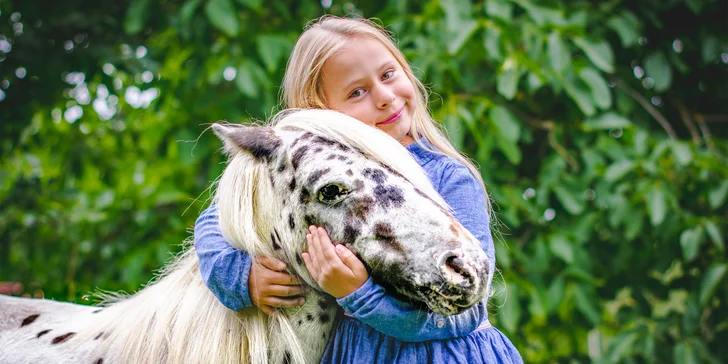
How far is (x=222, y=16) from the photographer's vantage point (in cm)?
298

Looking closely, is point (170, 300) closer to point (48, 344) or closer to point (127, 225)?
A: point (48, 344)

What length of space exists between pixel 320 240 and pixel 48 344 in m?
0.99

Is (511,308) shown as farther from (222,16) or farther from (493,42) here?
(222,16)

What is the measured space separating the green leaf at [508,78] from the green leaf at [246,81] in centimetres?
113

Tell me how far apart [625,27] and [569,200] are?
0.97 metres

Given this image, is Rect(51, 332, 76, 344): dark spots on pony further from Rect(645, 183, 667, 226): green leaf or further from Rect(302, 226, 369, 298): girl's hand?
Rect(645, 183, 667, 226): green leaf

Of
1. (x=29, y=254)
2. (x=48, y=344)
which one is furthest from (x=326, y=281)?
(x=29, y=254)

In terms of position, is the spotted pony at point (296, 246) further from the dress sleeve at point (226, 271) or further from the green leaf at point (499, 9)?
the green leaf at point (499, 9)

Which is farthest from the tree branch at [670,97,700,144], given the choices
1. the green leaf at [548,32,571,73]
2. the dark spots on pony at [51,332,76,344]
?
the dark spots on pony at [51,332,76,344]

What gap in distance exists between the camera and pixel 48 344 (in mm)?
1814

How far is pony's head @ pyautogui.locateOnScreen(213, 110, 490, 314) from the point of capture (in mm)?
1203

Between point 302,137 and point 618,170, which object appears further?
point 618,170

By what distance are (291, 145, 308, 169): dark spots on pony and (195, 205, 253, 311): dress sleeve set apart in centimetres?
26

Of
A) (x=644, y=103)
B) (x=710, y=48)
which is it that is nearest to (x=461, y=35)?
(x=644, y=103)
